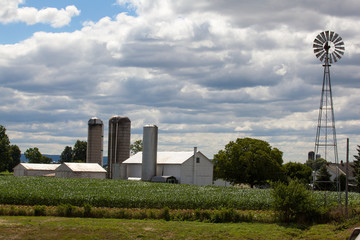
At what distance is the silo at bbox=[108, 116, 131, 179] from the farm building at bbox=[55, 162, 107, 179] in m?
2.97

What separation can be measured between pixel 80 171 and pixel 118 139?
9404 mm

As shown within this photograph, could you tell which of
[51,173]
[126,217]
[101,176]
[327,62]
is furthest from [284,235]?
[51,173]

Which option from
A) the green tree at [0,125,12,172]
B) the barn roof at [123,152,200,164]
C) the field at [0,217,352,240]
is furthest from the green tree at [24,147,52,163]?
the field at [0,217,352,240]

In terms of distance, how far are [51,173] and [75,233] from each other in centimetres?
7121

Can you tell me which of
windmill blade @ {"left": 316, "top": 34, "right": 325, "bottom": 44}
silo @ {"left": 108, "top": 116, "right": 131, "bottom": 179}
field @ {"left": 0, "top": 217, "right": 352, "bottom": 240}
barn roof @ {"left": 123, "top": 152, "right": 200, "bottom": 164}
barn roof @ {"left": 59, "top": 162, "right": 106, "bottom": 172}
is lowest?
field @ {"left": 0, "top": 217, "right": 352, "bottom": 240}

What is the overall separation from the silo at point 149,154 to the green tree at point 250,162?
11.3 m

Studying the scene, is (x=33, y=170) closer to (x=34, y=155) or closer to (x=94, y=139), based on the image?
(x=94, y=139)

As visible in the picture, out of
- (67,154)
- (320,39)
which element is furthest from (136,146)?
(320,39)

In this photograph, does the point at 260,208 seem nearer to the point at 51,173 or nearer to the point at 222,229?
the point at 222,229

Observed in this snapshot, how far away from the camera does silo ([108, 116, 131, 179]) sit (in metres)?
86.1

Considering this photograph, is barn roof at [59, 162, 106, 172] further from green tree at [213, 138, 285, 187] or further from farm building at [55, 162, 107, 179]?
green tree at [213, 138, 285, 187]

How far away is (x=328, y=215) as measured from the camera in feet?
105

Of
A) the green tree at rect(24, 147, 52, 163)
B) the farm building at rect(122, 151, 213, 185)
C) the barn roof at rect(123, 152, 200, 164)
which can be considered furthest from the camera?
the green tree at rect(24, 147, 52, 163)

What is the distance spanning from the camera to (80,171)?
3199 inches
